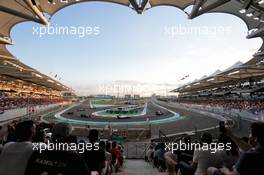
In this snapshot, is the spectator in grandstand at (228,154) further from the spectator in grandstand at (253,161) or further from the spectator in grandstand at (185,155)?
the spectator in grandstand at (253,161)

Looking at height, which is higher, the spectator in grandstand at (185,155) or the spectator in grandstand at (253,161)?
the spectator in grandstand at (253,161)

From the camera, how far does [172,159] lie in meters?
4.79

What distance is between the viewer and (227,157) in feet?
11.5

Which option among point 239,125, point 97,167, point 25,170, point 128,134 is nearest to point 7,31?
point 128,134

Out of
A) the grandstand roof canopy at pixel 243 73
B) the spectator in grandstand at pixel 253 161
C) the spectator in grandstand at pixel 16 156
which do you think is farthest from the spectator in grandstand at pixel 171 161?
the grandstand roof canopy at pixel 243 73

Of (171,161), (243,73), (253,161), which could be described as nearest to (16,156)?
(253,161)

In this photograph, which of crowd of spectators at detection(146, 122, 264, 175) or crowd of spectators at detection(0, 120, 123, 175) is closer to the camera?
crowd of spectators at detection(0, 120, 123, 175)

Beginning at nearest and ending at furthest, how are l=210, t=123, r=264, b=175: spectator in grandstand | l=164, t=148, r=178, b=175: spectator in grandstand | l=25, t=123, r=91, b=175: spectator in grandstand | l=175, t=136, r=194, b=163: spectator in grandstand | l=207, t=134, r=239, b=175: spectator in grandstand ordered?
1. l=25, t=123, r=91, b=175: spectator in grandstand
2. l=210, t=123, r=264, b=175: spectator in grandstand
3. l=207, t=134, r=239, b=175: spectator in grandstand
4. l=175, t=136, r=194, b=163: spectator in grandstand
5. l=164, t=148, r=178, b=175: spectator in grandstand

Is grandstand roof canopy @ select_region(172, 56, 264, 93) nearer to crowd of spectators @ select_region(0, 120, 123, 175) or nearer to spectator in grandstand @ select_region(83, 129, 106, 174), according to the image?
spectator in grandstand @ select_region(83, 129, 106, 174)

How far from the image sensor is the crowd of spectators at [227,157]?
78.3 inches

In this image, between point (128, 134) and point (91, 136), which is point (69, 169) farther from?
point (128, 134)

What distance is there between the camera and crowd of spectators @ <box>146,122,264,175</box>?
1.99m

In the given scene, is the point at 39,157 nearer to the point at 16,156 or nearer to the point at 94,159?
the point at 16,156

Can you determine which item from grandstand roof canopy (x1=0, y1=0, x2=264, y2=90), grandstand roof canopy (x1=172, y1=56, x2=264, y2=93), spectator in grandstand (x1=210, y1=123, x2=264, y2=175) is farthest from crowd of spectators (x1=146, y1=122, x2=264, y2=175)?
grandstand roof canopy (x1=172, y1=56, x2=264, y2=93)
